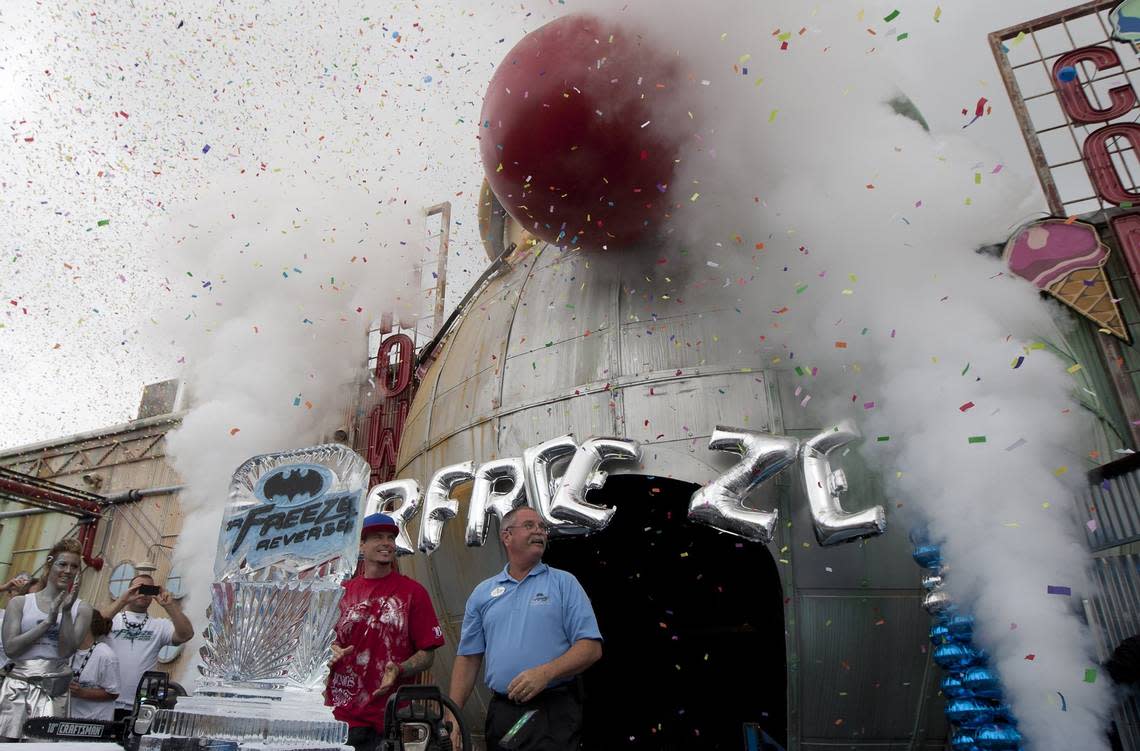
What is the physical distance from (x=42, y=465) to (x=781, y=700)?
53.9 ft

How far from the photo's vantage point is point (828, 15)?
17.4ft

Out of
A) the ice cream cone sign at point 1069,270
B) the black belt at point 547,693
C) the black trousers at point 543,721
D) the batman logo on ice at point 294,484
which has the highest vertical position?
the ice cream cone sign at point 1069,270

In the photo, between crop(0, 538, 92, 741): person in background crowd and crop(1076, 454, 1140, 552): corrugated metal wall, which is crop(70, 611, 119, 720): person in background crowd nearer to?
crop(0, 538, 92, 741): person in background crowd

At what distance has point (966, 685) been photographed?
346cm

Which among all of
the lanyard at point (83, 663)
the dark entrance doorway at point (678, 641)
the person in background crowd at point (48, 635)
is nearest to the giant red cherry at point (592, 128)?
the dark entrance doorway at point (678, 641)

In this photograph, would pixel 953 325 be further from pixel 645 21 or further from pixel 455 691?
pixel 455 691

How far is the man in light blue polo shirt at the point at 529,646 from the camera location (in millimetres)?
3113

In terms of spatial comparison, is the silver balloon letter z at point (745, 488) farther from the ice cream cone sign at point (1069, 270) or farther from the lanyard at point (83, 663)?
the lanyard at point (83, 663)

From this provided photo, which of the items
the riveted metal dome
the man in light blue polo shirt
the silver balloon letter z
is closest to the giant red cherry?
the riveted metal dome

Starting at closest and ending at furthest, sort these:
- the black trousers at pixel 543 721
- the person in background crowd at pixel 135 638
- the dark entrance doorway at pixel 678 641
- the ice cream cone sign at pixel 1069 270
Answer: the black trousers at pixel 543 721 → the person in background crowd at pixel 135 638 → the dark entrance doorway at pixel 678 641 → the ice cream cone sign at pixel 1069 270

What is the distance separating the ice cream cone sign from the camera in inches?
253

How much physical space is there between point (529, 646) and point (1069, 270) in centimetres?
574

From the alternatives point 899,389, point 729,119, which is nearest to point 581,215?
point 729,119

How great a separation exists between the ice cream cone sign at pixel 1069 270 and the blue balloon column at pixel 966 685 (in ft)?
12.5
